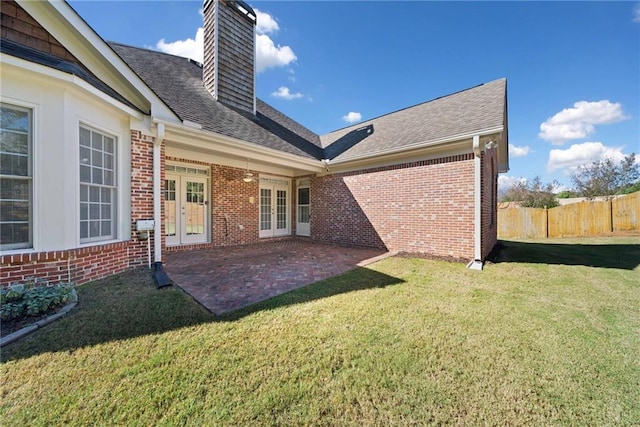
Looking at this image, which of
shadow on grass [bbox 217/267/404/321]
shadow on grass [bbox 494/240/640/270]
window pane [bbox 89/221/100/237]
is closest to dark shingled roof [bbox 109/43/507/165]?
window pane [bbox 89/221/100/237]

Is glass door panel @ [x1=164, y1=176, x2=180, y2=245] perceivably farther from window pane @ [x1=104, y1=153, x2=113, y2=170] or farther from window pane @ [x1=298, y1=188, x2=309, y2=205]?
window pane @ [x1=298, y1=188, x2=309, y2=205]

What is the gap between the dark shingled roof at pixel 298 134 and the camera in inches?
262

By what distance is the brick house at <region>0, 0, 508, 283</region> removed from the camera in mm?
3381

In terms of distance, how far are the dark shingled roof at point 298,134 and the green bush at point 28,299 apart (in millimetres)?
4284

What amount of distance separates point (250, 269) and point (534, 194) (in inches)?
904

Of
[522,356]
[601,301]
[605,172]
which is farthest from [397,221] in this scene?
[605,172]

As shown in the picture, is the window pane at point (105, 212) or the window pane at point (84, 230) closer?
the window pane at point (84, 230)

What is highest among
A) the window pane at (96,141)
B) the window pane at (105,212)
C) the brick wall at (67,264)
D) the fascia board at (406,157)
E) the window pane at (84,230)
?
the fascia board at (406,157)

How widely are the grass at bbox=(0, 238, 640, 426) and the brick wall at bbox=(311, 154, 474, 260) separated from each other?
2.80 metres

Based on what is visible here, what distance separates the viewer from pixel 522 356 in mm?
2436

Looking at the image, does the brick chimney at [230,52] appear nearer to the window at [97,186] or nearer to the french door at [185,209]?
the french door at [185,209]

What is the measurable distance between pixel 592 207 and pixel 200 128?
742 inches

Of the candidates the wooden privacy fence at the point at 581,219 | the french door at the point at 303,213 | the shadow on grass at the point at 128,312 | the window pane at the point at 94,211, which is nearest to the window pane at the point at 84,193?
the window pane at the point at 94,211

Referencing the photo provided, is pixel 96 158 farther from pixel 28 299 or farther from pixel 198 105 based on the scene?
pixel 198 105
